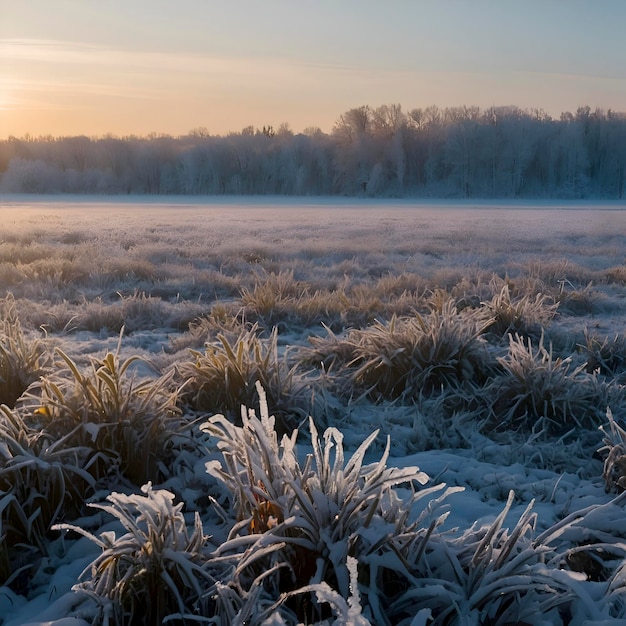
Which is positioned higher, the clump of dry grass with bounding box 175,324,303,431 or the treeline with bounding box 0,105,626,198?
the treeline with bounding box 0,105,626,198

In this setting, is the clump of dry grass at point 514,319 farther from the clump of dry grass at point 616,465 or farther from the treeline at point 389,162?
the treeline at point 389,162

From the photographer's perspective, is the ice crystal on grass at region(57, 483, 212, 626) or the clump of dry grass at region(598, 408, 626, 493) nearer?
the ice crystal on grass at region(57, 483, 212, 626)

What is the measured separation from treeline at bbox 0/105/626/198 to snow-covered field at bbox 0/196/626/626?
5515 centimetres

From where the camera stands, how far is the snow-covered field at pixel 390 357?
2312mm

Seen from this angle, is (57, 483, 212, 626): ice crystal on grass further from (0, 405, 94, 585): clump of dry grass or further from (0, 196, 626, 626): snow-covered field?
(0, 405, 94, 585): clump of dry grass

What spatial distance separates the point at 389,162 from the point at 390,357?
230 ft

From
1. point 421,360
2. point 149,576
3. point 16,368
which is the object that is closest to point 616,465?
point 421,360

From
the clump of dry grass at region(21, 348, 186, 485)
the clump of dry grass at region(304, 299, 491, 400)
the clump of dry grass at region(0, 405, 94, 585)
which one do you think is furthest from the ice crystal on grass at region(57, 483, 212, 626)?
the clump of dry grass at region(304, 299, 491, 400)

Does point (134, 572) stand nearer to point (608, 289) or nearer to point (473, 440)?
point (473, 440)

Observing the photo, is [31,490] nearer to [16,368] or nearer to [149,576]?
[149,576]

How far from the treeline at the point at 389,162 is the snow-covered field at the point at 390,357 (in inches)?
2171

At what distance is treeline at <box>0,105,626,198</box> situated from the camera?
221ft

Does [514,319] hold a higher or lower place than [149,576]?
higher

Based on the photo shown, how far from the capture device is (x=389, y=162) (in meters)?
71.9
